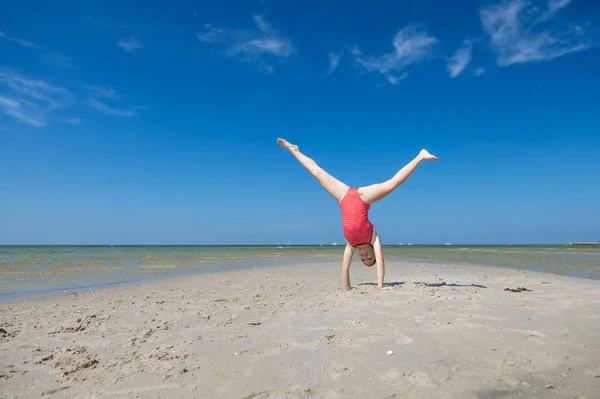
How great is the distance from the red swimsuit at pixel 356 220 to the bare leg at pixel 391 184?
0.55ft

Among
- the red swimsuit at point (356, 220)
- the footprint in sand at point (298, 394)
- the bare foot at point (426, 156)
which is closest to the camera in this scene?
the footprint in sand at point (298, 394)

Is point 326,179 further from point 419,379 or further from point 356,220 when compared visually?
point 419,379

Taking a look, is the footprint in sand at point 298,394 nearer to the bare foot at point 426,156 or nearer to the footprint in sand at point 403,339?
the footprint in sand at point 403,339

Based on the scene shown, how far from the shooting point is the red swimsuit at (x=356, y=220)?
26.7 feet

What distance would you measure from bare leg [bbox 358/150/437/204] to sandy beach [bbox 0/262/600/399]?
6.80ft

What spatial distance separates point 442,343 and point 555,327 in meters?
1.83

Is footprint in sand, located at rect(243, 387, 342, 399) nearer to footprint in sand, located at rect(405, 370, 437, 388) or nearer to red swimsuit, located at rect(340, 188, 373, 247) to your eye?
footprint in sand, located at rect(405, 370, 437, 388)

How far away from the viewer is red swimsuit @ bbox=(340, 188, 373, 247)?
812cm

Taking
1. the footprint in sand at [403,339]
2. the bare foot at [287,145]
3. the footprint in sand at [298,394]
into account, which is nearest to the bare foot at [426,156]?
the bare foot at [287,145]

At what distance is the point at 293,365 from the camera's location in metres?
3.79

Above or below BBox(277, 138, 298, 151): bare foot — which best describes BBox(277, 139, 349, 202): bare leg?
below

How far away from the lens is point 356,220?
8.12 meters

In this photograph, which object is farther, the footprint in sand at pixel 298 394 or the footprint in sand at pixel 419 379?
the footprint in sand at pixel 419 379

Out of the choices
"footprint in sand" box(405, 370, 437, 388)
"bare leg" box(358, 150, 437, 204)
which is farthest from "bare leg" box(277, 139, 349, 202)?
→ "footprint in sand" box(405, 370, 437, 388)
